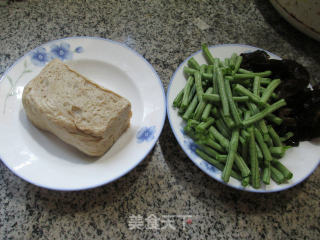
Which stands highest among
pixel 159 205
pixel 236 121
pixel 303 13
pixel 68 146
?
pixel 303 13

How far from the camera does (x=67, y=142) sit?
4.07 ft

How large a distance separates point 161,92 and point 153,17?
0.84 m

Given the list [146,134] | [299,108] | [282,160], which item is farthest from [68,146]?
[299,108]

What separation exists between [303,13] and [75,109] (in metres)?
1.53

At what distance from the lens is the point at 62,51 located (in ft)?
4.73

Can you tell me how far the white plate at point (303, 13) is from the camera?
154cm

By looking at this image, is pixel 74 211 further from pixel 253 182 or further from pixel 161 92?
pixel 253 182

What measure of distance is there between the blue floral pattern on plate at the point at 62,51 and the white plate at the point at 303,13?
1441mm

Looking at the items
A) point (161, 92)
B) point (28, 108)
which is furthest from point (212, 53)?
point (28, 108)

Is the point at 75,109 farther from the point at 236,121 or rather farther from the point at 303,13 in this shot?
the point at 303,13

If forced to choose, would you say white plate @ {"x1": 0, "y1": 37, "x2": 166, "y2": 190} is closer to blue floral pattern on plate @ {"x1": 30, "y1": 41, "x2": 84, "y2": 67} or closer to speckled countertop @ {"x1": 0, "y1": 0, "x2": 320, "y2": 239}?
blue floral pattern on plate @ {"x1": 30, "y1": 41, "x2": 84, "y2": 67}

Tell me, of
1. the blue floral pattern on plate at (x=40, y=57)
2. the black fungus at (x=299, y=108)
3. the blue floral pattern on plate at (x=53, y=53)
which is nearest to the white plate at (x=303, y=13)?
the black fungus at (x=299, y=108)

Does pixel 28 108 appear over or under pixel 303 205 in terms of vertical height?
over

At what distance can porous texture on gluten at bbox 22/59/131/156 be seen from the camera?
1.14 m
